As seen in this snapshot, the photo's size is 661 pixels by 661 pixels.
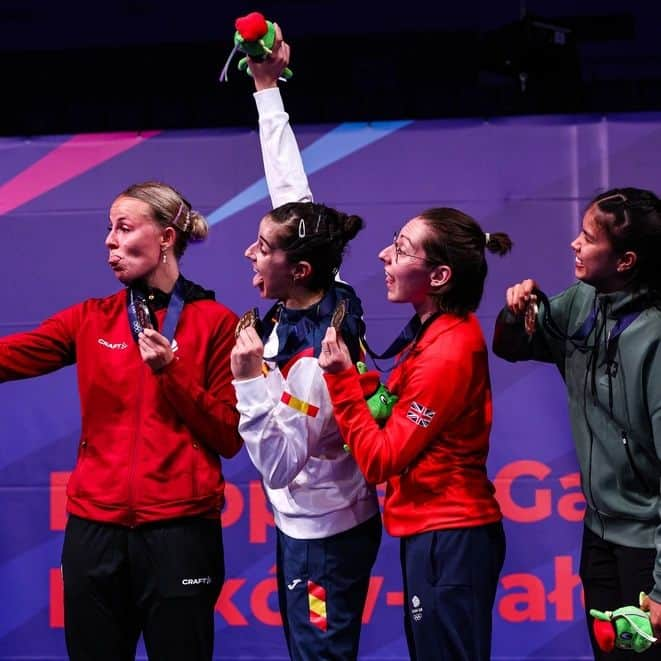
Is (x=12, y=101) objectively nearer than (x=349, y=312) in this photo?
No

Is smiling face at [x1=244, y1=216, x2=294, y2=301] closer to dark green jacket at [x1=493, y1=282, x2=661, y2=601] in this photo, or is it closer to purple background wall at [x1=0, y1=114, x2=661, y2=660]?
dark green jacket at [x1=493, y1=282, x2=661, y2=601]

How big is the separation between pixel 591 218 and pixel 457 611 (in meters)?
0.84

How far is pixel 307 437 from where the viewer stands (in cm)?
214

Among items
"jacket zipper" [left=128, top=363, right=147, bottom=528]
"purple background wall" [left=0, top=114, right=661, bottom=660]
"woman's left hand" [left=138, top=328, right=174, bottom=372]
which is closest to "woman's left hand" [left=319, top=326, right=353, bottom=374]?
"woman's left hand" [left=138, top=328, right=174, bottom=372]

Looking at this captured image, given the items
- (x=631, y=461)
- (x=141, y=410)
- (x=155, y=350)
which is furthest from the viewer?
(x=141, y=410)

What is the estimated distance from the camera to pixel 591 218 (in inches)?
83.4

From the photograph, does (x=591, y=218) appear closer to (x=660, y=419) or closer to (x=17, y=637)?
(x=660, y=419)

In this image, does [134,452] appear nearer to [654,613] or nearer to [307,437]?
[307,437]

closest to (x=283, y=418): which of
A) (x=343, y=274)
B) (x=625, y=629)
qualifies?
(x=625, y=629)

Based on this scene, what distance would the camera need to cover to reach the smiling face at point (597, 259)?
2.09 meters

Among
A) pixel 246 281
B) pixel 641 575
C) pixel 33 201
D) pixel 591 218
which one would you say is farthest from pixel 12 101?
pixel 641 575

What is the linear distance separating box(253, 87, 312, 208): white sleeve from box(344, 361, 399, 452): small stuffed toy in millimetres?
557

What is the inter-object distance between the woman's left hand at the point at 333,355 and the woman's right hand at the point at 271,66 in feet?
2.54

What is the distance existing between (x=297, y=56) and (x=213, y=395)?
2.98 metres
